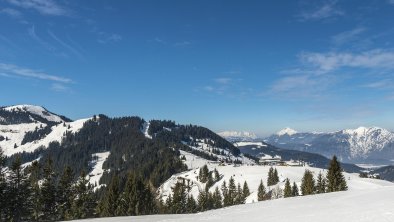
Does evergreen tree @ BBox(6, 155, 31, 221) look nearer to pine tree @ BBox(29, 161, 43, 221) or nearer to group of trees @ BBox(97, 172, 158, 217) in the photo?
pine tree @ BBox(29, 161, 43, 221)

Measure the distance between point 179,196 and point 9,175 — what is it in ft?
196

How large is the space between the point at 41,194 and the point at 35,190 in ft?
4.39

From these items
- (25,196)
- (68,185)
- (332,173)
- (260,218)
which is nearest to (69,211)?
(68,185)

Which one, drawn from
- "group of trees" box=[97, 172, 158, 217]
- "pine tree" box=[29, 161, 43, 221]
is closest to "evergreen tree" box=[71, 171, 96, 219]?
"group of trees" box=[97, 172, 158, 217]

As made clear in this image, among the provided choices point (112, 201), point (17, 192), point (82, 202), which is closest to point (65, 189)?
point (82, 202)

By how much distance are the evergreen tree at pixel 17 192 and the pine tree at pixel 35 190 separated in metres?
1.75

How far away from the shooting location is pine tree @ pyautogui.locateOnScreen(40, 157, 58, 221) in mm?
63812

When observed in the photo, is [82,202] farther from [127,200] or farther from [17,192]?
[17,192]

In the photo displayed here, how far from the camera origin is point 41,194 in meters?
65.4

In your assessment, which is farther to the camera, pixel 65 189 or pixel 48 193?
pixel 65 189

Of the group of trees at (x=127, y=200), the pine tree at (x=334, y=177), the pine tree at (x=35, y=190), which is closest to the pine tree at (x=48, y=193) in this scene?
the pine tree at (x=35, y=190)

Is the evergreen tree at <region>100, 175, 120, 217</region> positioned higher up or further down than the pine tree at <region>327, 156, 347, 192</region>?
further down

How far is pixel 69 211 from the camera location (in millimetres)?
71250

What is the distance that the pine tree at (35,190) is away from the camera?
6238 centimetres
